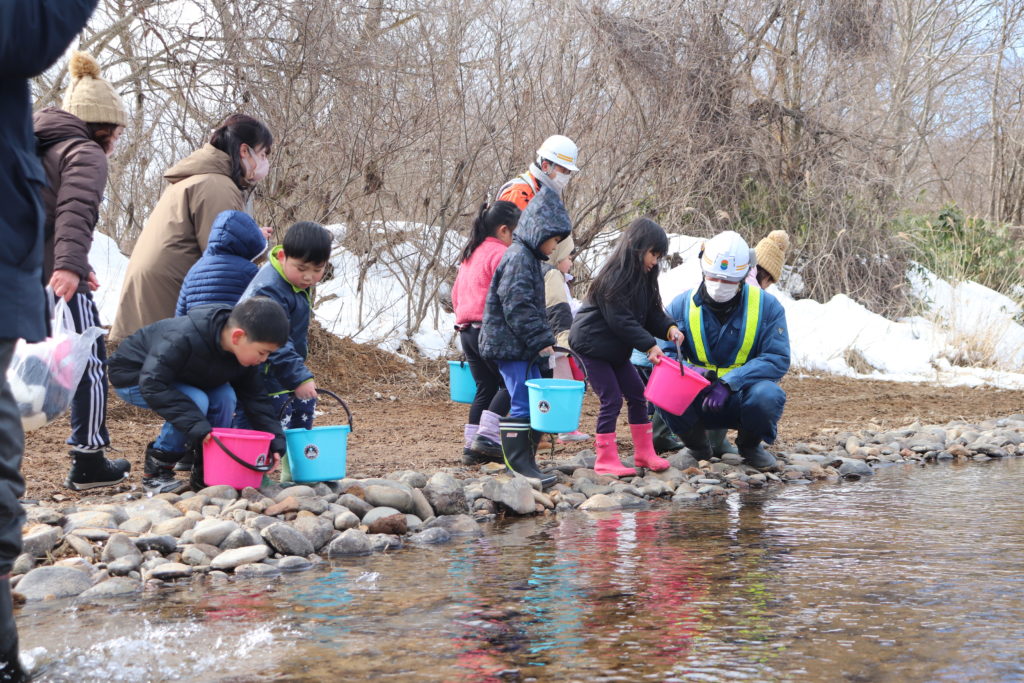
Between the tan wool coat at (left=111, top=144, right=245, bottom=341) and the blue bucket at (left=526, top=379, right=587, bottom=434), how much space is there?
1.68m

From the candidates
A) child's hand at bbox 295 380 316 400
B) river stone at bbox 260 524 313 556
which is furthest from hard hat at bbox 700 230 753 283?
river stone at bbox 260 524 313 556

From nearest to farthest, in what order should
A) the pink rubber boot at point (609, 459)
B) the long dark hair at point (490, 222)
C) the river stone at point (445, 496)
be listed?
the river stone at point (445, 496)
the pink rubber boot at point (609, 459)
the long dark hair at point (490, 222)

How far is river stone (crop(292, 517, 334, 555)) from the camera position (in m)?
4.17

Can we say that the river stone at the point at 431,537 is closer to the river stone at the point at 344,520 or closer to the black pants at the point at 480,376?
the river stone at the point at 344,520

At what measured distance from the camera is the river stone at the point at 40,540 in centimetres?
384

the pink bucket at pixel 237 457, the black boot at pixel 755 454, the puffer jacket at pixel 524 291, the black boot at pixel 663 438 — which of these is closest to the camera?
the pink bucket at pixel 237 457

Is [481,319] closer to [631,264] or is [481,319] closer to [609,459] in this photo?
[631,264]

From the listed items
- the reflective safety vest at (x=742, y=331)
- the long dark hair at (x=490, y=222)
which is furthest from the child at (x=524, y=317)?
the reflective safety vest at (x=742, y=331)

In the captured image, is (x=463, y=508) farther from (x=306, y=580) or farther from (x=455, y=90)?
(x=455, y=90)

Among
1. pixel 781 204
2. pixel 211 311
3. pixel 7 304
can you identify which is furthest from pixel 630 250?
pixel 781 204

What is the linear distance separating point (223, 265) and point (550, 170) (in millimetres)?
2206

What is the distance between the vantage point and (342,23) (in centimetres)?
909

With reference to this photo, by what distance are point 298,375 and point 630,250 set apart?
6.01 feet

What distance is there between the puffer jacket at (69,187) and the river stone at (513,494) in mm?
1963
